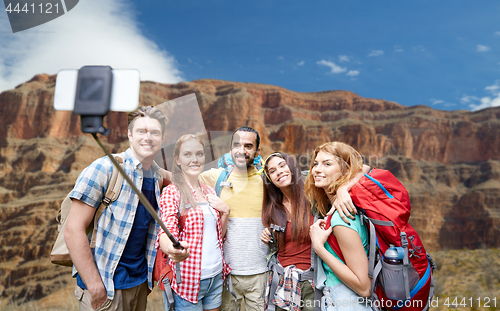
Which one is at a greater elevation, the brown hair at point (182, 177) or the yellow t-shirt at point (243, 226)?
the brown hair at point (182, 177)

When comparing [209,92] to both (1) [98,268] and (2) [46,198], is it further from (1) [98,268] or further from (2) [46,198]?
(1) [98,268]

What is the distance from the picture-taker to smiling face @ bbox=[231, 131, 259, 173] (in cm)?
282

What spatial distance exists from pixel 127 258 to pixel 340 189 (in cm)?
158

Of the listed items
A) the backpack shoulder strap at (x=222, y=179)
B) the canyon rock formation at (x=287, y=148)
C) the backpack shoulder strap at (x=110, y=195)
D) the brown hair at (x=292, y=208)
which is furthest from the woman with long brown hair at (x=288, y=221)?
the canyon rock formation at (x=287, y=148)

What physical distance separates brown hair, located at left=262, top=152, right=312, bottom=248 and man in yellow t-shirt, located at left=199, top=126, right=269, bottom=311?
0.48ft

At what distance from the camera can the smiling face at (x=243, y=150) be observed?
282cm

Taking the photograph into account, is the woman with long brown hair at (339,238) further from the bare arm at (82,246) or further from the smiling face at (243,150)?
the bare arm at (82,246)

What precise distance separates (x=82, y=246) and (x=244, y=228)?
1.26m

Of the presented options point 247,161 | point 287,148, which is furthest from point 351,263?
point 287,148

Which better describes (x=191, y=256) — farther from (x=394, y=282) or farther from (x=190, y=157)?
(x=394, y=282)

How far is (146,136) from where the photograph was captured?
2.11m

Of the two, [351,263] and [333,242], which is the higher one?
[333,242]

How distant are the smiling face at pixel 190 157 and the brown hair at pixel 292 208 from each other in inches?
26.3

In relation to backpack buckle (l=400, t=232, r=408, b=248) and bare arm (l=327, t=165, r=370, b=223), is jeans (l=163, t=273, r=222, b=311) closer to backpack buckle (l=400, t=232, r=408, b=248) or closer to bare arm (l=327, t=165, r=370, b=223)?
bare arm (l=327, t=165, r=370, b=223)
